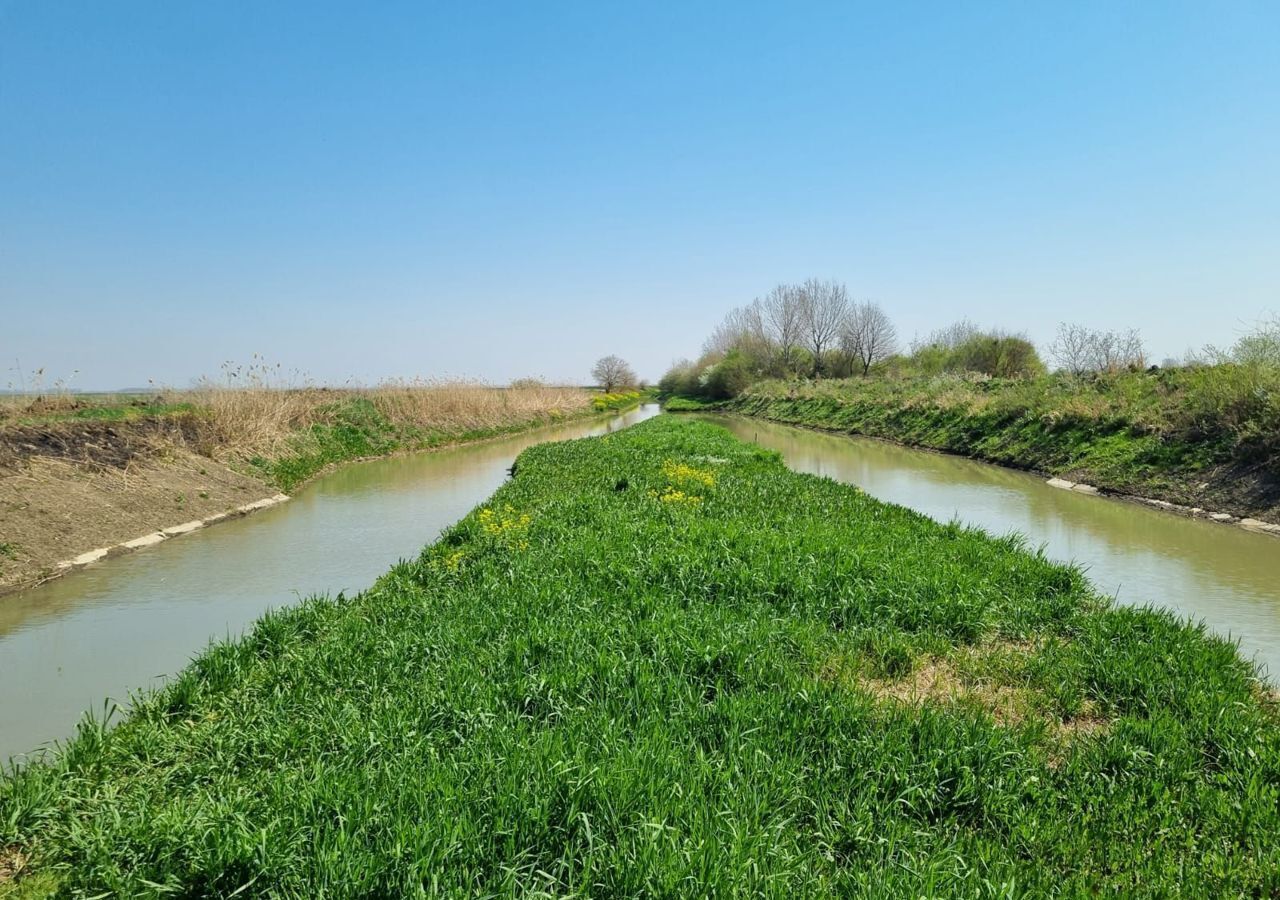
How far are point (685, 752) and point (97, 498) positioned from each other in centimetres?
1320

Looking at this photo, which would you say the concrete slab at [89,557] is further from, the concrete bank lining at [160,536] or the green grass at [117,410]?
the green grass at [117,410]

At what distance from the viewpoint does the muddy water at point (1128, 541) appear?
7.81 m

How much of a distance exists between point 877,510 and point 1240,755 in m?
6.85

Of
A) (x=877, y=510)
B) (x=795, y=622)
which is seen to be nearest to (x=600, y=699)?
(x=795, y=622)

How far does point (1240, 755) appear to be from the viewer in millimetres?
3918

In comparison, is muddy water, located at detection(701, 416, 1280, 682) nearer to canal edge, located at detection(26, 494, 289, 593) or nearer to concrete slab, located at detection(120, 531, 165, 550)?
canal edge, located at detection(26, 494, 289, 593)

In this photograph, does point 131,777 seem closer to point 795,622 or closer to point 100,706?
point 100,706

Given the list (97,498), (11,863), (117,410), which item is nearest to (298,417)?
(117,410)

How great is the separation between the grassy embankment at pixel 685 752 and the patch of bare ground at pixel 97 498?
6297 millimetres

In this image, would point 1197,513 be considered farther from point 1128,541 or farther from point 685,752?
point 685,752

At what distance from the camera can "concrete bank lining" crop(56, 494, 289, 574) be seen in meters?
10.0

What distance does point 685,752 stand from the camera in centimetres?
361

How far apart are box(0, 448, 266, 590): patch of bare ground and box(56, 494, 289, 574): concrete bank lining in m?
0.14

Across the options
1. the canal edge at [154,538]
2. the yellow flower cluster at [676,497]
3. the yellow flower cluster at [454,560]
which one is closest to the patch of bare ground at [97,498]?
the canal edge at [154,538]
